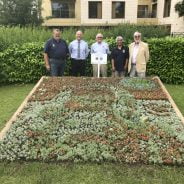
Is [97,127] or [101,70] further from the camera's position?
[101,70]

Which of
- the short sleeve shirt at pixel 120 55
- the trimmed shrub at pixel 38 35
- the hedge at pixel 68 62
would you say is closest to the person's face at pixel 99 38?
the short sleeve shirt at pixel 120 55

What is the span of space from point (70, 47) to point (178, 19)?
23.7m

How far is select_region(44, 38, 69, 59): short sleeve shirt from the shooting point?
10336 mm

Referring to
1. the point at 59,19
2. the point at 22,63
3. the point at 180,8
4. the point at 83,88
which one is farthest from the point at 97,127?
the point at 59,19

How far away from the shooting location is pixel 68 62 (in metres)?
11.9

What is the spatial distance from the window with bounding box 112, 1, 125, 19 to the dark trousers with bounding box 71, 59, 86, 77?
2862cm

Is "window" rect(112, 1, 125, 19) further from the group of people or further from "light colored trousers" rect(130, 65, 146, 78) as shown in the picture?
"light colored trousers" rect(130, 65, 146, 78)

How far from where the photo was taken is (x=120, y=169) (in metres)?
5.18

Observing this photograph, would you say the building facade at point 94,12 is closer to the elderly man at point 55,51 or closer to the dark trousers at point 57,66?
the dark trousers at point 57,66

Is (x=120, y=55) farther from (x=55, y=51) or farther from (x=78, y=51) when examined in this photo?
(x=55, y=51)

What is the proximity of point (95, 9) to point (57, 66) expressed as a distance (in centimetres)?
2952

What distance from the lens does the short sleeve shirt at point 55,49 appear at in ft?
33.9

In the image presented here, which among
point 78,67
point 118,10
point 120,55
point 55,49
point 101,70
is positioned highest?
point 118,10

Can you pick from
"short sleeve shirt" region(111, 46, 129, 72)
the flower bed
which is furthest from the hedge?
the flower bed
